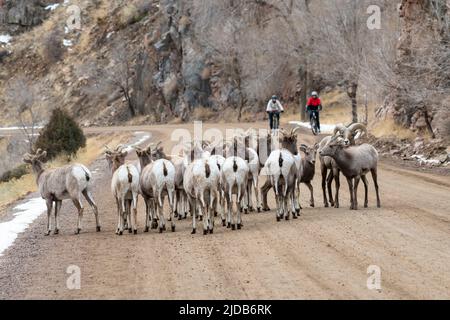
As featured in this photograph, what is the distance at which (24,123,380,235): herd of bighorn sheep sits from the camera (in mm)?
16969

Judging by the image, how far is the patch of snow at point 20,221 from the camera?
1748cm

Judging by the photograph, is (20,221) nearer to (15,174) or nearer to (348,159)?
(348,159)

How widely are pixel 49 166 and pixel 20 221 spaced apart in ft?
60.5

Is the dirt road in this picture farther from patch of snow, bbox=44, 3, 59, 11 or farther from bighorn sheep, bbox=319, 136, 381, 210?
patch of snow, bbox=44, 3, 59, 11

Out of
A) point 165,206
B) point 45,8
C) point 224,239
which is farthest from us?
point 45,8

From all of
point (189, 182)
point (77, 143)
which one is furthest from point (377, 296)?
point (77, 143)

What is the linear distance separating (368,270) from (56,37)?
95602mm

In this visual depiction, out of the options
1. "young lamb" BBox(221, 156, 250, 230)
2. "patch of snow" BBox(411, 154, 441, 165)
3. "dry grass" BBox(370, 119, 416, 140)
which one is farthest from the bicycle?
"young lamb" BBox(221, 156, 250, 230)

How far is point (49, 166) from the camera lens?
38500 mm

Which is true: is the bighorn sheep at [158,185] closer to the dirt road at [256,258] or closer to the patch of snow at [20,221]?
the dirt road at [256,258]

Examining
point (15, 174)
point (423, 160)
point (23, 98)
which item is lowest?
point (15, 174)

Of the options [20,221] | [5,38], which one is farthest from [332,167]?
[5,38]
